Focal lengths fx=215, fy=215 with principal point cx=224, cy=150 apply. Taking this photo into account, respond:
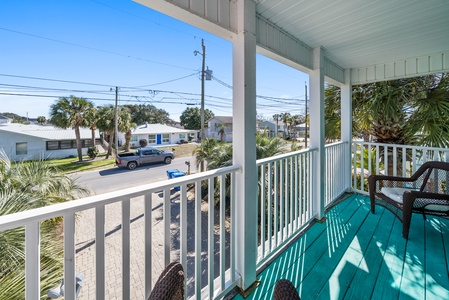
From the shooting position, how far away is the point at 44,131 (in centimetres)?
358

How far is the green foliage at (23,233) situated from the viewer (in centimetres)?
127

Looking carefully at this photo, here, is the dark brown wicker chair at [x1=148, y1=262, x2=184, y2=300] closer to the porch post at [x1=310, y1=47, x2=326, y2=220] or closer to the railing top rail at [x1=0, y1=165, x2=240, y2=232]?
the railing top rail at [x1=0, y1=165, x2=240, y2=232]

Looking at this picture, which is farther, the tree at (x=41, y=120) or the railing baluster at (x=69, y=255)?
the tree at (x=41, y=120)

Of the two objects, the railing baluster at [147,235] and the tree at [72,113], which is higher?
the tree at [72,113]

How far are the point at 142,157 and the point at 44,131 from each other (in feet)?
6.82

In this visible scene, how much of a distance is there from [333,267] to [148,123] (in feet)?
16.0

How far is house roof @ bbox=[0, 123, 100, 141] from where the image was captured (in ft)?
10.5

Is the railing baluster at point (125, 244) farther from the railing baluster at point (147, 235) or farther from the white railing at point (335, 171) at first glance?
the white railing at point (335, 171)

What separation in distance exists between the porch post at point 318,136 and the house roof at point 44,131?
3914 millimetres

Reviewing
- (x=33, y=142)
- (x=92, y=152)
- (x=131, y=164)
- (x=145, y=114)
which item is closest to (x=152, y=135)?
(x=145, y=114)

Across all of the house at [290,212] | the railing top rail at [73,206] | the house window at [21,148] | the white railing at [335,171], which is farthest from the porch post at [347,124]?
the house window at [21,148]

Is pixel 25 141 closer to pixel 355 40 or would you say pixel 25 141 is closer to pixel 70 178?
pixel 70 178

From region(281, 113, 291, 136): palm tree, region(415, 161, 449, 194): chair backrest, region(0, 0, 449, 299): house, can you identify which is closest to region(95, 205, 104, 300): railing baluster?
region(0, 0, 449, 299): house

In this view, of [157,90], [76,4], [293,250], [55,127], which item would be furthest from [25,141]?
[293,250]
